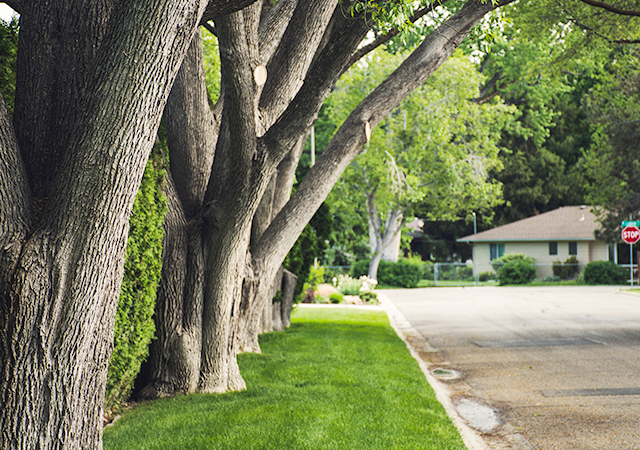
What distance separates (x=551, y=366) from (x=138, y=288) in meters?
6.93

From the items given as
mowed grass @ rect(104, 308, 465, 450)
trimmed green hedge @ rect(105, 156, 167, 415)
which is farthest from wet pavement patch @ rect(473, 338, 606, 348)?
trimmed green hedge @ rect(105, 156, 167, 415)

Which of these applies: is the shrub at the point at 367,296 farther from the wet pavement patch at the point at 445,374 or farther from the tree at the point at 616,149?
the wet pavement patch at the point at 445,374

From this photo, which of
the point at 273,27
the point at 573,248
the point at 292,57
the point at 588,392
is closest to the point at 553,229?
the point at 573,248

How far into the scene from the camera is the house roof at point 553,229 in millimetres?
43000

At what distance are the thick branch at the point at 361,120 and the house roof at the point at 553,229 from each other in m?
38.1

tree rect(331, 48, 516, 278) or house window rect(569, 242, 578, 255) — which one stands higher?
tree rect(331, 48, 516, 278)

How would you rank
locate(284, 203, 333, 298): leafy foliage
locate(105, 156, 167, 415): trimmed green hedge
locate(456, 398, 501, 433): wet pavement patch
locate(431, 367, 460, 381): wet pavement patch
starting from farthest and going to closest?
locate(284, 203, 333, 298): leafy foliage
locate(431, 367, 460, 381): wet pavement patch
locate(456, 398, 501, 433): wet pavement patch
locate(105, 156, 167, 415): trimmed green hedge

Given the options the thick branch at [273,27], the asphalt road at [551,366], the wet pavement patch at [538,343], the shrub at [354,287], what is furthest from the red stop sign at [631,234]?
the thick branch at [273,27]

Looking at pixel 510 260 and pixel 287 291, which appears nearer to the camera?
pixel 287 291

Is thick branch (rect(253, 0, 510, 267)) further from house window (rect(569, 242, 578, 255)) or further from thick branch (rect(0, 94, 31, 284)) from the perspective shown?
house window (rect(569, 242, 578, 255))

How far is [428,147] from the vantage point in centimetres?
3519

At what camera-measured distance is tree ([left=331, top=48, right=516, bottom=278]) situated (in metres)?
33.8

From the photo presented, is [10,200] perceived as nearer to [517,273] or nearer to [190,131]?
[190,131]

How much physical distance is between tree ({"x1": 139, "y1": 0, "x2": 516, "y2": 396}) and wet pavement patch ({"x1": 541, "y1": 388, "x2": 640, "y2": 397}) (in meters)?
3.98
